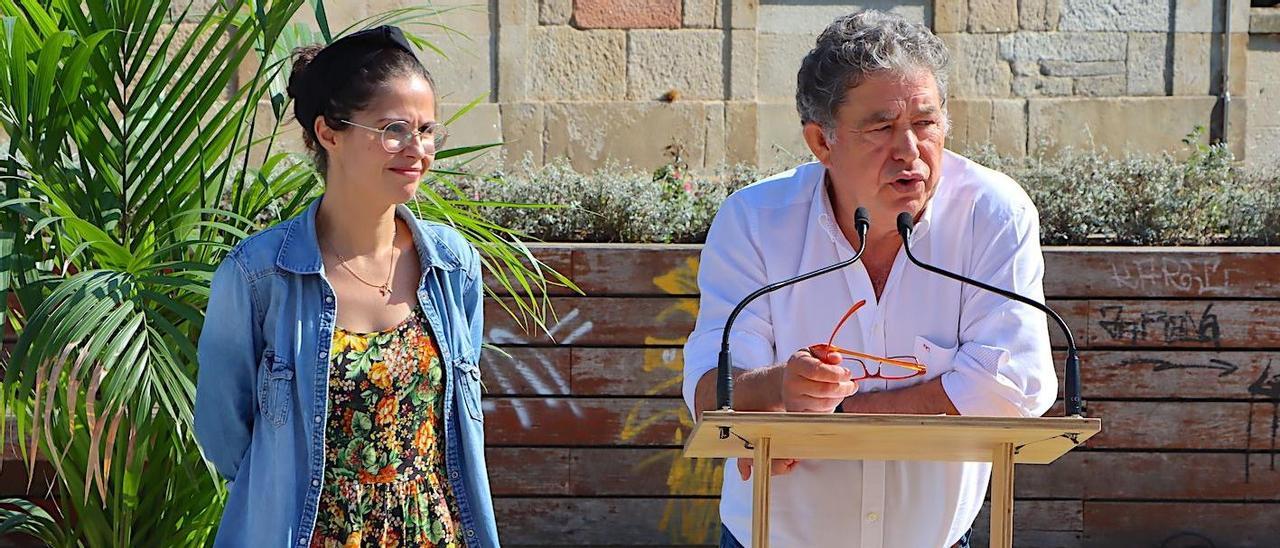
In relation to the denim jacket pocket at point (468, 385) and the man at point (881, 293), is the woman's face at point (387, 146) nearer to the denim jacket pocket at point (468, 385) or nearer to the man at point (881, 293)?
the denim jacket pocket at point (468, 385)

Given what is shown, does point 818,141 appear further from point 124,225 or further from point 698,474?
point 698,474

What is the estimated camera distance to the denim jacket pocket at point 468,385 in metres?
2.88

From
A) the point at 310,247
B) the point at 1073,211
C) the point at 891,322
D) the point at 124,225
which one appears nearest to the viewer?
the point at 891,322

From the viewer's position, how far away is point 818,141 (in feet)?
9.20

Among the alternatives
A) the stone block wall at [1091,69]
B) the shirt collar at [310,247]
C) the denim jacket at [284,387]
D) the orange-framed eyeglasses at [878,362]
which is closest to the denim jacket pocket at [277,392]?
the denim jacket at [284,387]

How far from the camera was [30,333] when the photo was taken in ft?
10.8

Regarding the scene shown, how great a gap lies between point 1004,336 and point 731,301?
506 millimetres

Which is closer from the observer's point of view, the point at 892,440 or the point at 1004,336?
the point at 892,440

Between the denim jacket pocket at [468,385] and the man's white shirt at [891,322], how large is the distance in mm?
421

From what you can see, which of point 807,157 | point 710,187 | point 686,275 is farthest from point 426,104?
point 807,157

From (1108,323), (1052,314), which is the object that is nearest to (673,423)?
(1108,323)

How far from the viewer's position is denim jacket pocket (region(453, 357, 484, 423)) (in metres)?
2.88

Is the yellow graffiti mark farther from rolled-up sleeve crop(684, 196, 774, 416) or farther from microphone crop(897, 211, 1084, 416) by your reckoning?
microphone crop(897, 211, 1084, 416)

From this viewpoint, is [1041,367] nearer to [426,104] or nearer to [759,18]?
[426,104]
